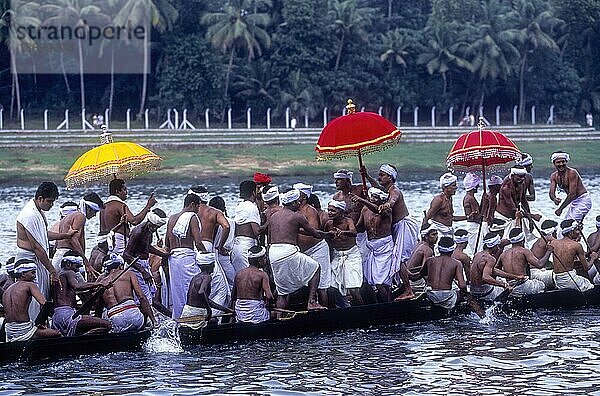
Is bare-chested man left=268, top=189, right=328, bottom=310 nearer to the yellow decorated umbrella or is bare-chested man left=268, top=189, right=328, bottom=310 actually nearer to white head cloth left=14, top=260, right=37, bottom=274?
the yellow decorated umbrella

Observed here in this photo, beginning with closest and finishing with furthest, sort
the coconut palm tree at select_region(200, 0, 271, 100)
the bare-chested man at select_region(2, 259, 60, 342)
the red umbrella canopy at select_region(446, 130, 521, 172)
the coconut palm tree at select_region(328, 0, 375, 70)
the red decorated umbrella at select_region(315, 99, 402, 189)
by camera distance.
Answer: the bare-chested man at select_region(2, 259, 60, 342) → the red decorated umbrella at select_region(315, 99, 402, 189) → the red umbrella canopy at select_region(446, 130, 521, 172) → the coconut palm tree at select_region(200, 0, 271, 100) → the coconut palm tree at select_region(328, 0, 375, 70)

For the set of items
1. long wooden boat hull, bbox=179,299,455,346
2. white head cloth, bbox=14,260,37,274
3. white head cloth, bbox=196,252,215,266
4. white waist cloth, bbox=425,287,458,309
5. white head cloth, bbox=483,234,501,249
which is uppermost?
white head cloth, bbox=14,260,37,274

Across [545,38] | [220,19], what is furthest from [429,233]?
[545,38]

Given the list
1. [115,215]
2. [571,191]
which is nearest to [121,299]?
[115,215]

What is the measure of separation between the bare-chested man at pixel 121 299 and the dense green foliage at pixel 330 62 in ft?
154

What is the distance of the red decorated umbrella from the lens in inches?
649

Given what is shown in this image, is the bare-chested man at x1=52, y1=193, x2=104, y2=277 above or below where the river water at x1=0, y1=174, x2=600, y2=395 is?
above

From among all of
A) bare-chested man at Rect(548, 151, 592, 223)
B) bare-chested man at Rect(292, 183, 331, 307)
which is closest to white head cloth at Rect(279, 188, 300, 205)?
bare-chested man at Rect(292, 183, 331, 307)

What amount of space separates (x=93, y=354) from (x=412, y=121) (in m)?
54.3

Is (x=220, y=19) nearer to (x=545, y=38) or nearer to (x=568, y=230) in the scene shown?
(x=545, y=38)

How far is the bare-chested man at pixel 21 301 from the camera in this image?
13836 mm

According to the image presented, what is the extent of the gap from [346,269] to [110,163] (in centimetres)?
338

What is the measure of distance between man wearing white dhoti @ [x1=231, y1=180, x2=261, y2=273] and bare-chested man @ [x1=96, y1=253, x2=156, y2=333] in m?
1.74

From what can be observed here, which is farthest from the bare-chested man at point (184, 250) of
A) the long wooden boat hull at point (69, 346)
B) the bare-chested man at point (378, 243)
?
the bare-chested man at point (378, 243)
